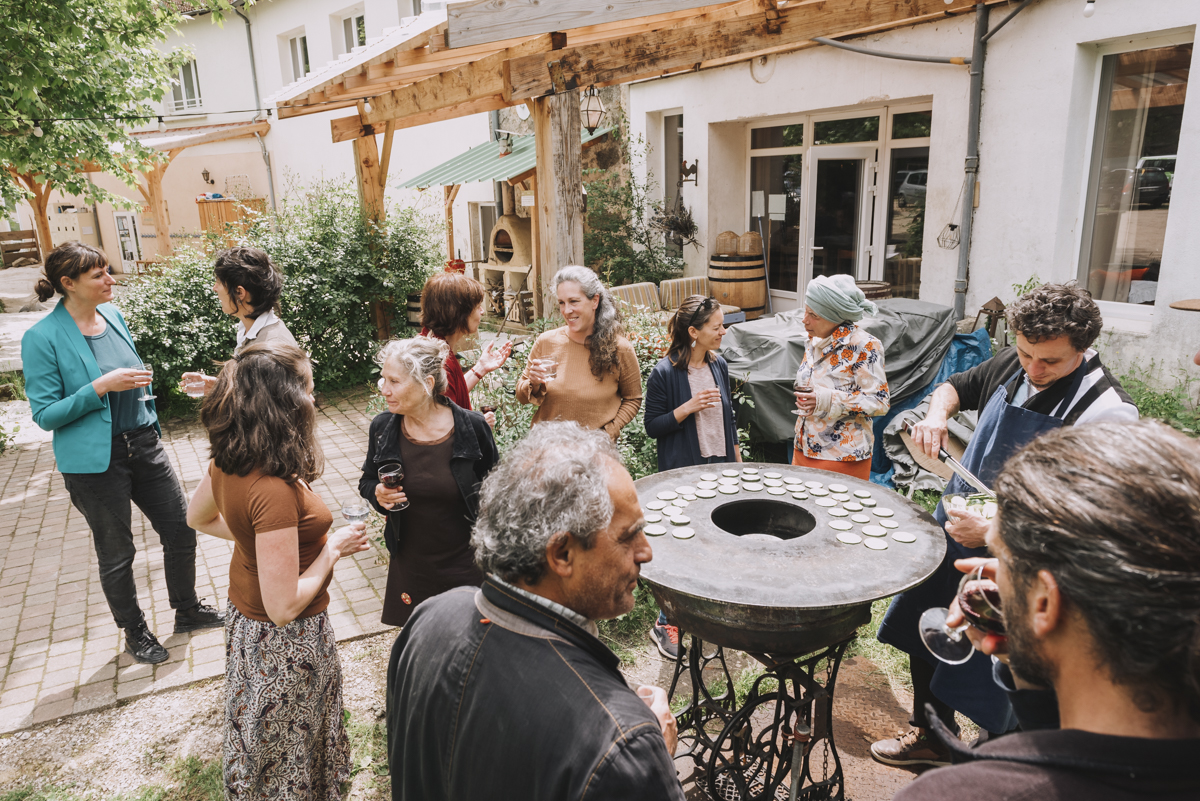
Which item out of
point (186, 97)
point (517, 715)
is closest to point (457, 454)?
point (517, 715)

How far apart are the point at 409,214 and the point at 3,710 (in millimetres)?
7222

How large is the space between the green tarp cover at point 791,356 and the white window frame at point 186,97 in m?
20.3

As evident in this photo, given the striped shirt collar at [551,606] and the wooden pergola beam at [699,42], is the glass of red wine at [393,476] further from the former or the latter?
the wooden pergola beam at [699,42]

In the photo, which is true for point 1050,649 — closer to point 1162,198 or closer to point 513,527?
point 513,527

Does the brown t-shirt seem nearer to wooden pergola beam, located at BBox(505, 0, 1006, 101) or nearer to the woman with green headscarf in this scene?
the woman with green headscarf

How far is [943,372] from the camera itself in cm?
588

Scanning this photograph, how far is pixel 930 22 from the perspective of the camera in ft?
23.7

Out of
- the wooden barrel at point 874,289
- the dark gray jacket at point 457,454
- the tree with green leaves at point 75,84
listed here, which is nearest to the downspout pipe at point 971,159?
the wooden barrel at point 874,289

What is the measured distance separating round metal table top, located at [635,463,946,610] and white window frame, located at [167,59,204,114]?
22.2 meters

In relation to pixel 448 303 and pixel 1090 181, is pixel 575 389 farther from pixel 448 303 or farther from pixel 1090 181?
pixel 1090 181

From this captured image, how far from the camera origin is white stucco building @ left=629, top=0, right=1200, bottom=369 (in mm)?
5863

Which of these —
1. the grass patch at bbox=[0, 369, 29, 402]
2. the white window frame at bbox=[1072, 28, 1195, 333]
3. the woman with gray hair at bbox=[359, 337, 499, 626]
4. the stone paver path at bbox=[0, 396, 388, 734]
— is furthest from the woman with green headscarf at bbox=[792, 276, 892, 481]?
the grass patch at bbox=[0, 369, 29, 402]

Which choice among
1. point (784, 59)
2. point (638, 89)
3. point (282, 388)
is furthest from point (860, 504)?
point (638, 89)

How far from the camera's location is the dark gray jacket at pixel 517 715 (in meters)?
1.20
